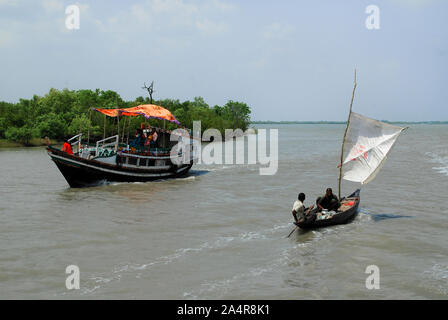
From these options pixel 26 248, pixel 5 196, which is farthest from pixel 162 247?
pixel 5 196

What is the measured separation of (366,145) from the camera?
1562 cm

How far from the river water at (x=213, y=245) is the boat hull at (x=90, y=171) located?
84 cm

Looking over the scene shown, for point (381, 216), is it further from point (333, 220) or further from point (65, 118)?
point (65, 118)

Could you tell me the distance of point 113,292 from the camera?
9031 mm

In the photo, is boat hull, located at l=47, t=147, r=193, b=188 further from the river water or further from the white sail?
the white sail

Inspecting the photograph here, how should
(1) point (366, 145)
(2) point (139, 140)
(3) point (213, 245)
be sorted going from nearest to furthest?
(3) point (213, 245), (1) point (366, 145), (2) point (139, 140)

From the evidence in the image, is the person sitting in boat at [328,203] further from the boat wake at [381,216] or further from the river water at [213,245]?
the boat wake at [381,216]

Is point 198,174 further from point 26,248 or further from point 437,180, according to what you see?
point 26,248

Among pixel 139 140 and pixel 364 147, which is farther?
pixel 139 140

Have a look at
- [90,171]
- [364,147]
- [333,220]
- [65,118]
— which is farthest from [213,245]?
[65,118]

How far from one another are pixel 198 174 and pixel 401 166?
1584 centimetres

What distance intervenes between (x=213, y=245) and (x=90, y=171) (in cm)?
1243
